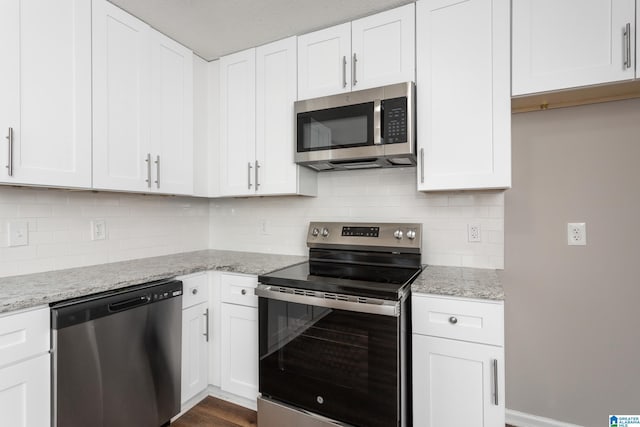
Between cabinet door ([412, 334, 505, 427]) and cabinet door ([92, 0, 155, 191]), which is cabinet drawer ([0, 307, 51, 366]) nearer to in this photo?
cabinet door ([92, 0, 155, 191])

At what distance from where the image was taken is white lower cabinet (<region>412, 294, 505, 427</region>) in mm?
1363

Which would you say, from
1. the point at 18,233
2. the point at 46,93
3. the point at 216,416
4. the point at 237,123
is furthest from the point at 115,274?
the point at 237,123

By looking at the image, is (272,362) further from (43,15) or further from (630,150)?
(630,150)

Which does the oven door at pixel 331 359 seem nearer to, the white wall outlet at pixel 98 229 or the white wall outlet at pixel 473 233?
the white wall outlet at pixel 473 233

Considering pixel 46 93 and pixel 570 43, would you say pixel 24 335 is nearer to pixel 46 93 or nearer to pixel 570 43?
pixel 46 93

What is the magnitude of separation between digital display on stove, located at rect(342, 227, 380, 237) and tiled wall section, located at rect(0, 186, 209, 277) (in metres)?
1.34

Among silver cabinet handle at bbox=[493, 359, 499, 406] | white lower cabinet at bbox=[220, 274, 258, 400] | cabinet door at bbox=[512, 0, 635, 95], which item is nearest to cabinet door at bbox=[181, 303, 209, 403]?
white lower cabinet at bbox=[220, 274, 258, 400]

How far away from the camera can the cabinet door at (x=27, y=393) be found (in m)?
1.16

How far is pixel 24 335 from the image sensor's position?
1.20m

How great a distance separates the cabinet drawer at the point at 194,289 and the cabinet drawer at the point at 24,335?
67 centimetres

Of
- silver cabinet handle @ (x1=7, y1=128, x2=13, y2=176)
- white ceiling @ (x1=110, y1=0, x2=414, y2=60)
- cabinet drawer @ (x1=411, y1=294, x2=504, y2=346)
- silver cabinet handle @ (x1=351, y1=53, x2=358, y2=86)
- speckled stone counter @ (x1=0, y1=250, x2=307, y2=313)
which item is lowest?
cabinet drawer @ (x1=411, y1=294, x2=504, y2=346)

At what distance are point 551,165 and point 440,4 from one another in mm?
1072

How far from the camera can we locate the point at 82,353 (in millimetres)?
1354

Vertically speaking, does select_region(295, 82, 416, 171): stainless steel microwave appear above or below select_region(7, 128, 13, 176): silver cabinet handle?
above
